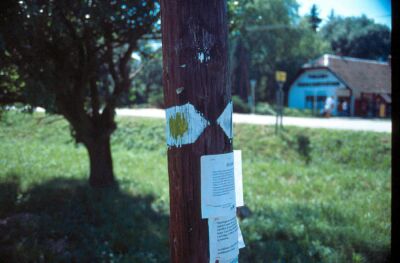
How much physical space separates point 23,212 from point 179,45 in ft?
19.2

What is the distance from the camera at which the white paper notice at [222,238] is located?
5.70ft

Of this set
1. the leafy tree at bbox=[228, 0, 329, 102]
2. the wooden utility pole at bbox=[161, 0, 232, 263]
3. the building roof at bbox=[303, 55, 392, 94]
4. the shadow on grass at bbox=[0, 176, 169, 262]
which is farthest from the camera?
the leafy tree at bbox=[228, 0, 329, 102]

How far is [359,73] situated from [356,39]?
12.7 meters

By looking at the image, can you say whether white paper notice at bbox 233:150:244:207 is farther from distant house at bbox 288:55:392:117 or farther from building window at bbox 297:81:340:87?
building window at bbox 297:81:340:87

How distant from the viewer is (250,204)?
8.00 meters

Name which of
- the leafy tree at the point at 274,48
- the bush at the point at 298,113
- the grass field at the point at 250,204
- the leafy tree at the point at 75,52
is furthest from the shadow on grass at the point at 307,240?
the leafy tree at the point at 274,48

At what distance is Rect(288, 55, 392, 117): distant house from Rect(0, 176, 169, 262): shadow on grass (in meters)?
23.8

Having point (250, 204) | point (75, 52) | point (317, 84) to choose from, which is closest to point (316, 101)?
point (317, 84)

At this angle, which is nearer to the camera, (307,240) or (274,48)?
(307,240)

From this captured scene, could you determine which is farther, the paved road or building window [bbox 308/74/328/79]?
building window [bbox 308/74/328/79]

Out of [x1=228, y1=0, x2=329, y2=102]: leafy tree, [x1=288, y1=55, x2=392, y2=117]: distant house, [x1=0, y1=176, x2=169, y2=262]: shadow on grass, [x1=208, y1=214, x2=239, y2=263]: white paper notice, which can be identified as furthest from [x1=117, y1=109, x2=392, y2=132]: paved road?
[x1=228, y1=0, x2=329, y2=102]: leafy tree

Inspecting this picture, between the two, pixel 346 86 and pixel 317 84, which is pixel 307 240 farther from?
pixel 317 84

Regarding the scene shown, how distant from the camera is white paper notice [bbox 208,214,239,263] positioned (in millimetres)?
1738

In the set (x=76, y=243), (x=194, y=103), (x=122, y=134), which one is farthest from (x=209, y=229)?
(x=122, y=134)
